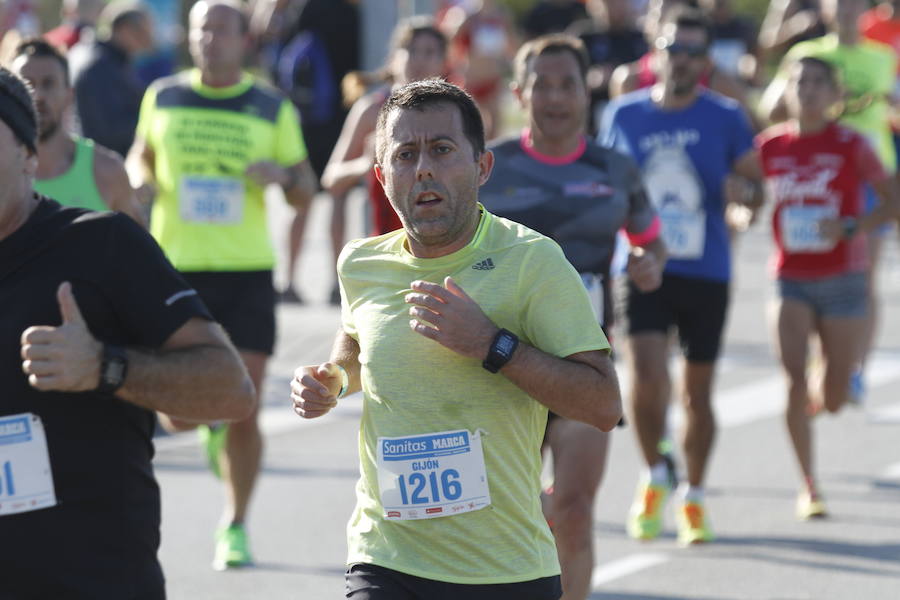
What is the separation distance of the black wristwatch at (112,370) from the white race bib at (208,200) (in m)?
4.36

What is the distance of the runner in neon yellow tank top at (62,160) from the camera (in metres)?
6.26

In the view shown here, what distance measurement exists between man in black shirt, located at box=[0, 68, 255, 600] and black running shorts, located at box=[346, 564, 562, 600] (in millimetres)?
558

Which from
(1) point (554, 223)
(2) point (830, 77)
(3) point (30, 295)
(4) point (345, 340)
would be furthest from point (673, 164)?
(3) point (30, 295)

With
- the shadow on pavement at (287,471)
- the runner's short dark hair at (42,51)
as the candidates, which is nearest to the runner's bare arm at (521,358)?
the runner's short dark hair at (42,51)

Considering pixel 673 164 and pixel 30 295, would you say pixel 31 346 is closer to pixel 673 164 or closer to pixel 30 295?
pixel 30 295

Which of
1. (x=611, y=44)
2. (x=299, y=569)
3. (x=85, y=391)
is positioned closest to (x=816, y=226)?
(x=299, y=569)

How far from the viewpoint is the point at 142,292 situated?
142 inches

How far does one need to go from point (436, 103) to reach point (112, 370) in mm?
1024

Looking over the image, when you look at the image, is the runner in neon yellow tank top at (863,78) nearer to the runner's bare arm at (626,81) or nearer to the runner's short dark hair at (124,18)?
the runner's bare arm at (626,81)

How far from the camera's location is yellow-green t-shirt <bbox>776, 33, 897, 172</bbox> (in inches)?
449


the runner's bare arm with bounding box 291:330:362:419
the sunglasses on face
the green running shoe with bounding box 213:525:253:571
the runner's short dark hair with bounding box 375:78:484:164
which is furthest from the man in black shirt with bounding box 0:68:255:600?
the sunglasses on face

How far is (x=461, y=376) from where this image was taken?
396cm

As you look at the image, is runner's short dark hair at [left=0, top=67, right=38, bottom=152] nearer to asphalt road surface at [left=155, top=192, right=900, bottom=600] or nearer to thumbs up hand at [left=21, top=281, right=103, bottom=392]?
thumbs up hand at [left=21, top=281, right=103, bottom=392]

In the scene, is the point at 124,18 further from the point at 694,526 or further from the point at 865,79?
the point at 694,526
